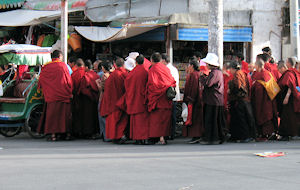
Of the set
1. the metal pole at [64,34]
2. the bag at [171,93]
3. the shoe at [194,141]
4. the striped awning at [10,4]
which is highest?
the striped awning at [10,4]

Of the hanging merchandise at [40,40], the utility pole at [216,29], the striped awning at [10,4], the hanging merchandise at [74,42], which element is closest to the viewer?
the utility pole at [216,29]

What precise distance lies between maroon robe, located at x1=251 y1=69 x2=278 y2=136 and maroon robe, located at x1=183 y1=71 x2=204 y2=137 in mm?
1263

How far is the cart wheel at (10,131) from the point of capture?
471 inches

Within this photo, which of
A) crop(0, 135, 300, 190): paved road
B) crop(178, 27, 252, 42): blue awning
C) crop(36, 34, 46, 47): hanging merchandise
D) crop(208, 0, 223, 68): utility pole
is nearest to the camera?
crop(0, 135, 300, 190): paved road

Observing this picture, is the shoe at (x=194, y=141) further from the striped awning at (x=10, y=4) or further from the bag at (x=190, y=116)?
the striped awning at (x=10, y=4)

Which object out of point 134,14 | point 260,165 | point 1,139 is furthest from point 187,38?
point 260,165

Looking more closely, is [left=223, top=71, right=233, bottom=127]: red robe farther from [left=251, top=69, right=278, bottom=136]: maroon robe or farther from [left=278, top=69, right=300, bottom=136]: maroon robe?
[left=278, top=69, right=300, bottom=136]: maroon robe

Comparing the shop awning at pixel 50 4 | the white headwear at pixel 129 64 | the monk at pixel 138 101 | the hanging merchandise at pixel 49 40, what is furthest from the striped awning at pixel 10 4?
the monk at pixel 138 101

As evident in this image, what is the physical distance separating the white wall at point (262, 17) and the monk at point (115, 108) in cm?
600

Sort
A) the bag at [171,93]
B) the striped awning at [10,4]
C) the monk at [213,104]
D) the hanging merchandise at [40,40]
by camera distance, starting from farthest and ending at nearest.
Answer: the striped awning at [10,4], the hanging merchandise at [40,40], the monk at [213,104], the bag at [171,93]

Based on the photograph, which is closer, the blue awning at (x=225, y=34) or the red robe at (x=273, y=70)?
the red robe at (x=273, y=70)

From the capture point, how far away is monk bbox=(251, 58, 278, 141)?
11.3m

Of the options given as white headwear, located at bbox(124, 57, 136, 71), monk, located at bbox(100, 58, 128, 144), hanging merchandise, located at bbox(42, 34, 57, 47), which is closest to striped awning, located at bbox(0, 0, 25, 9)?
hanging merchandise, located at bbox(42, 34, 57, 47)

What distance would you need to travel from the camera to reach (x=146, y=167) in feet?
25.7
